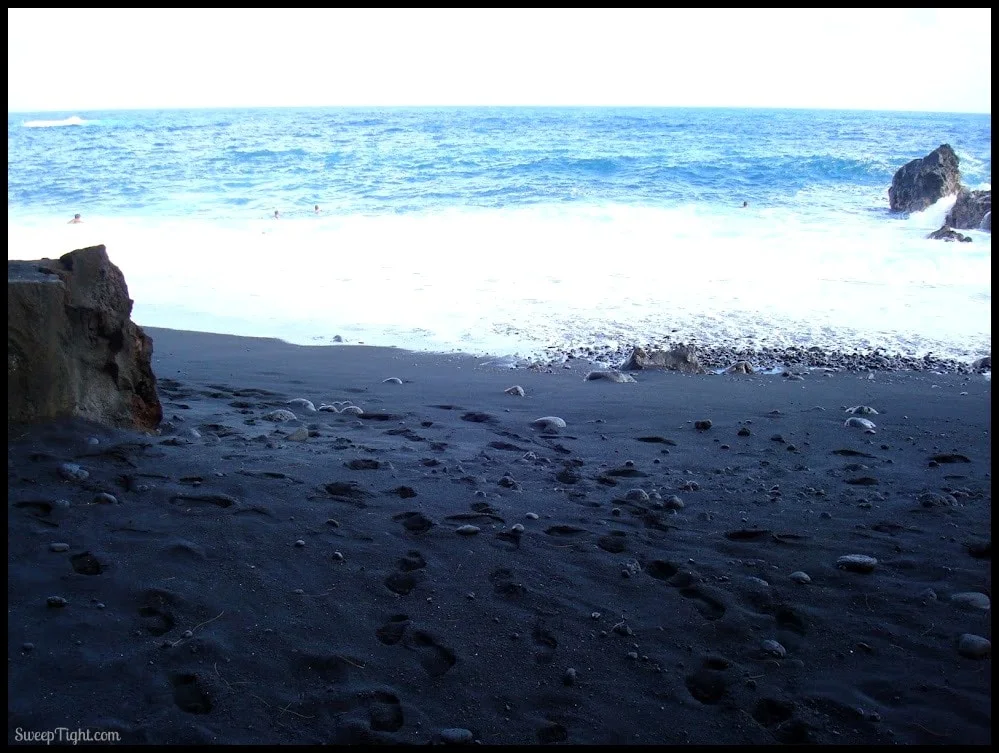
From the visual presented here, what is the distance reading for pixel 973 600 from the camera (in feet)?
8.49

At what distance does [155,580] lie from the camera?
2508mm

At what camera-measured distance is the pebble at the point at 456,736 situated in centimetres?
194

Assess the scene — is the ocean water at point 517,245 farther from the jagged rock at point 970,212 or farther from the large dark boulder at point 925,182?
the jagged rock at point 970,212

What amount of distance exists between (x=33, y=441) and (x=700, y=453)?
3214 mm

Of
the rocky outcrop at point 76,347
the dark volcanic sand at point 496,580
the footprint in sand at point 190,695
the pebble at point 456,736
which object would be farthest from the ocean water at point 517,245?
the footprint in sand at point 190,695

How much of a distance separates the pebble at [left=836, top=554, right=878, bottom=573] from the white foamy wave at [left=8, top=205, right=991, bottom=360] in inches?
142

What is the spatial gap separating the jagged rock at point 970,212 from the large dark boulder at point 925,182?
1.05m

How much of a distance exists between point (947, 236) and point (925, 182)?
16.0ft

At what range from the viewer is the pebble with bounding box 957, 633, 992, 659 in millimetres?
2305

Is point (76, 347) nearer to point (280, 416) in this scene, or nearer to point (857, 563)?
point (280, 416)

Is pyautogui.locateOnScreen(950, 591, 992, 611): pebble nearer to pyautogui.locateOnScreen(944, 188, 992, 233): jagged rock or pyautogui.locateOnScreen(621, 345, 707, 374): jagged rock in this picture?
pyautogui.locateOnScreen(621, 345, 707, 374): jagged rock

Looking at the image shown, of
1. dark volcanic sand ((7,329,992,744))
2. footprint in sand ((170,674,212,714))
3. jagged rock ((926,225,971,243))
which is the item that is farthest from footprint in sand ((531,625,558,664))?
jagged rock ((926,225,971,243))

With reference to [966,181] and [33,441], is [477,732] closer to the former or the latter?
[33,441]

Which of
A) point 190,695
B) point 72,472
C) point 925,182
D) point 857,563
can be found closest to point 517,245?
point 72,472
